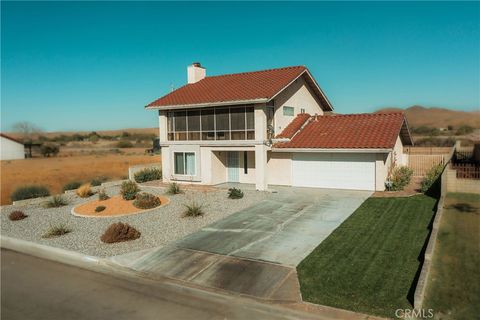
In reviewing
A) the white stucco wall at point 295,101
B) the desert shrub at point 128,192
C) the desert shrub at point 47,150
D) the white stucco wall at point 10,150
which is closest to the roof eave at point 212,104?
the white stucco wall at point 295,101

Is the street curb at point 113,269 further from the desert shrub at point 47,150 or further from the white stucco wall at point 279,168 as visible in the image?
the desert shrub at point 47,150

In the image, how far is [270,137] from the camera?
23016 mm

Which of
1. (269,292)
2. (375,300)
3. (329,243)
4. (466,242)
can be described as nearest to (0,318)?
(269,292)

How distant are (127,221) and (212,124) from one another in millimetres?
9694

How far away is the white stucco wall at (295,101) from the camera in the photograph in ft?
78.5

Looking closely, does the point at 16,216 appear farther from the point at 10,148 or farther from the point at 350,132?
the point at 10,148

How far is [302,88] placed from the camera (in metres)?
27.0

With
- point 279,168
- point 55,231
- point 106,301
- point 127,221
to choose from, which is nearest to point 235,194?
point 279,168

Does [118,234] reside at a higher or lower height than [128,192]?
lower

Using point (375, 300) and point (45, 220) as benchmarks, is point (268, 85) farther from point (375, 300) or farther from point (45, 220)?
point (375, 300)

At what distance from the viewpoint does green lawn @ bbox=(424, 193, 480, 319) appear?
7.92 m

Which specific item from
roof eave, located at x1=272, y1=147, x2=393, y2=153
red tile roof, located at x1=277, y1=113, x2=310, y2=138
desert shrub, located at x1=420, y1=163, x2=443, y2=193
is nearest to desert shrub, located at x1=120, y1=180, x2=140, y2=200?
roof eave, located at x1=272, y1=147, x2=393, y2=153

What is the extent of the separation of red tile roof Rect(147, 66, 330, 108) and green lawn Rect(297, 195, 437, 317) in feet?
32.6

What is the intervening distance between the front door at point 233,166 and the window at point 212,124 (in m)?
1.79
